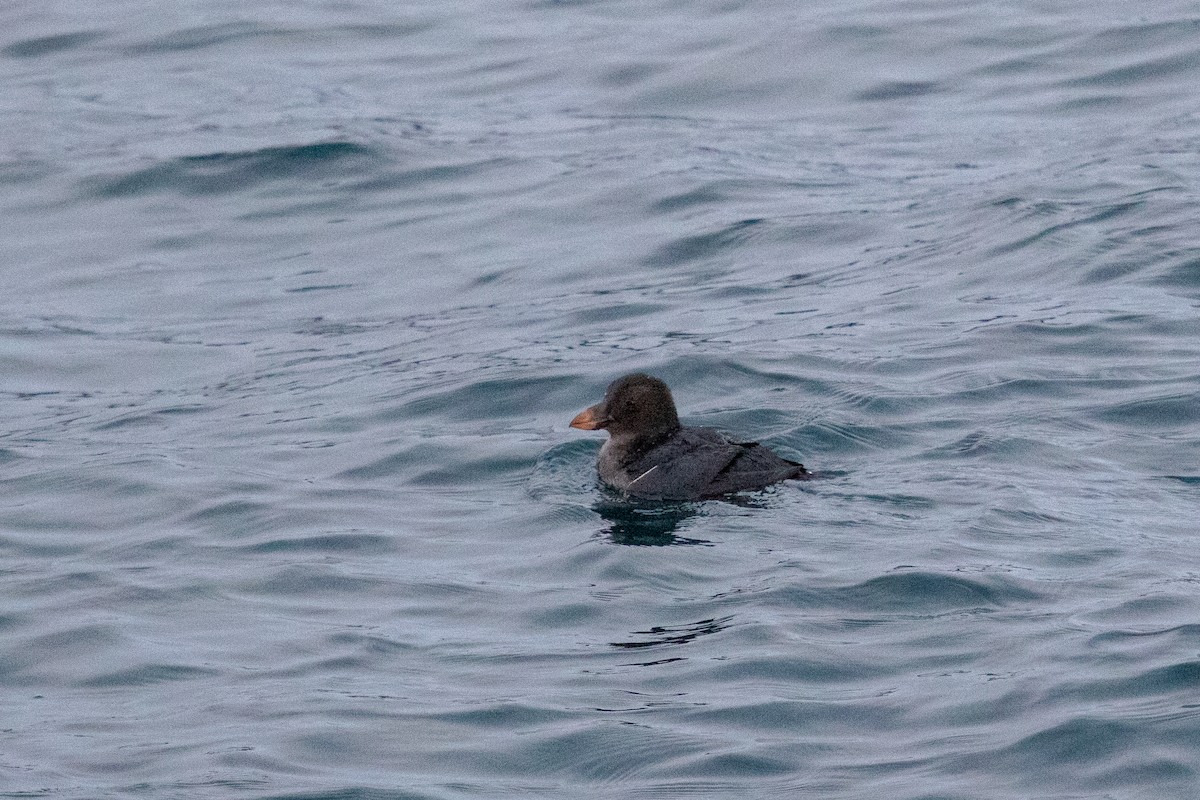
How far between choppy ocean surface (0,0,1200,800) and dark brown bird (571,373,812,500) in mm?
135

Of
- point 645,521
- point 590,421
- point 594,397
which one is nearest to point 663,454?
point 645,521

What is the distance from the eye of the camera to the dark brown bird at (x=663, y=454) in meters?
8.32

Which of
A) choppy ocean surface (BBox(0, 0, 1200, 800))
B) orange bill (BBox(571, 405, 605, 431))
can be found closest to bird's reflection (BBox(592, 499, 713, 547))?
choppy ocean surface (BBox(0, 0, 1200, 800))

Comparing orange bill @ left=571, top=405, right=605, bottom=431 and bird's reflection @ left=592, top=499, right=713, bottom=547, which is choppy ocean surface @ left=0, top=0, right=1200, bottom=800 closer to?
bird's reflection @ left=592, top=499, right=713, bottom=547

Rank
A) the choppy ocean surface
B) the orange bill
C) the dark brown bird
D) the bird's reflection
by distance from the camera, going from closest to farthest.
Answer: the choppy ocean surface
the bird's reflection
the dark brown bird
the orange bill

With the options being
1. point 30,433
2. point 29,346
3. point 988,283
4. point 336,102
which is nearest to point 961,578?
point 988,283

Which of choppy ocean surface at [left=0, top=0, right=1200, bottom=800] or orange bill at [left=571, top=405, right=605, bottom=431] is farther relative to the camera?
orange bill at [left=571, top=405, right=605, bottom=431]

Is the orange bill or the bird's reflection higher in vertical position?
the orange bill

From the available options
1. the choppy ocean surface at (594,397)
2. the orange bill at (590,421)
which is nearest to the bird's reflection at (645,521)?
the choppy ocean surface at (594,397)

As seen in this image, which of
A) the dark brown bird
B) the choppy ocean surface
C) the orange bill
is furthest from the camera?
the orange bill

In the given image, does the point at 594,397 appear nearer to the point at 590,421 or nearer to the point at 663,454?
the point at 590,421

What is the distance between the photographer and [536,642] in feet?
22.4

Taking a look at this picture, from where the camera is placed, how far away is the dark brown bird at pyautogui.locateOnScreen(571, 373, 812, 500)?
8.32m

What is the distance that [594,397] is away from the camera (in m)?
10.2
